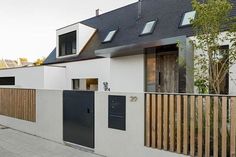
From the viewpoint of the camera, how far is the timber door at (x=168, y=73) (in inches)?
399

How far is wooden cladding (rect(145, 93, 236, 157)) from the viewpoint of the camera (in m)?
4.43

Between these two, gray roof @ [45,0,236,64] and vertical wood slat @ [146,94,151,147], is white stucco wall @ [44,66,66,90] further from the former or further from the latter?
vertical wood slat @ [146,94,151,147]

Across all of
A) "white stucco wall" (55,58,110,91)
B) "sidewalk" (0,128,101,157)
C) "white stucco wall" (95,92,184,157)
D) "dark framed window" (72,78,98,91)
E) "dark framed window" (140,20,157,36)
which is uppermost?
"dark framed window" (140,20,157,36)

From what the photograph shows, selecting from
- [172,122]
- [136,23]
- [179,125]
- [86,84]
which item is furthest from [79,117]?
[86,84]

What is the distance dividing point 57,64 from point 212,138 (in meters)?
14.6

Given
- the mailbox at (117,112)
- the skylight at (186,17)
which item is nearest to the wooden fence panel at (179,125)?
the mailbox at (117,112)

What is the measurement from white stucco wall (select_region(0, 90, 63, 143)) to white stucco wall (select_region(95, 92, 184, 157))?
2.00 m

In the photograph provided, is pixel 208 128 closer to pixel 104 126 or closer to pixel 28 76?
pixel 104 126

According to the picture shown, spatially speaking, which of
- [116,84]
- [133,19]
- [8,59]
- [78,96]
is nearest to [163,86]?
[116,84]

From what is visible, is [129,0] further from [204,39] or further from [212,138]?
[212,138]

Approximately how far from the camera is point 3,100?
11797 mm

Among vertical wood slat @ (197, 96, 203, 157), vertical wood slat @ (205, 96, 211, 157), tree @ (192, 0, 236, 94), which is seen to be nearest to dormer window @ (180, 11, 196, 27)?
tree @ (192, 0, 236, 94)

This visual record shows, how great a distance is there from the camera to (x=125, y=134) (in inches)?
241

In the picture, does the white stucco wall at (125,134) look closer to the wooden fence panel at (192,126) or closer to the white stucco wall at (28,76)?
the wooden fence panel at (192,126)
